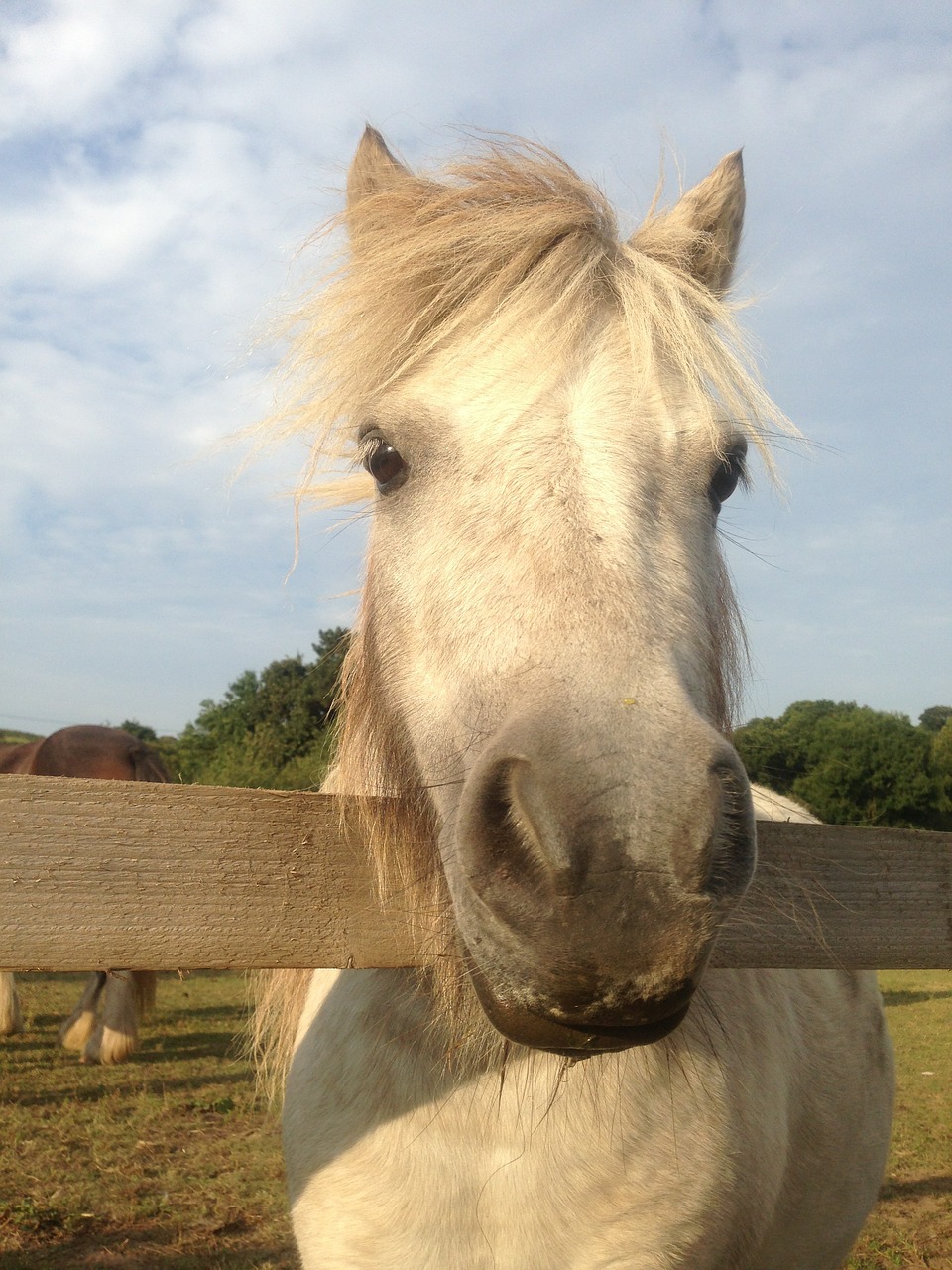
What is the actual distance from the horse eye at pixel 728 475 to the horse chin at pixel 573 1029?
119 centimetres

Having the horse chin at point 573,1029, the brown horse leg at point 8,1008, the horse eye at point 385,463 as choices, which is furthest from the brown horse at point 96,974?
the horse chin at point 573,1029

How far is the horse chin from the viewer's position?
48.0 inches

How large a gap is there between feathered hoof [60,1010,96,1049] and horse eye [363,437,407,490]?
811 centimetres

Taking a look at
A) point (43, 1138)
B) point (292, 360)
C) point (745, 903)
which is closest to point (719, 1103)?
point (745, 903)

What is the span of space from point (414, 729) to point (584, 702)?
52 cm

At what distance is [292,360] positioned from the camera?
235 cm

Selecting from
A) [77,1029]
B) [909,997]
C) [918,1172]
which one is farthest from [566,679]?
[909,997]

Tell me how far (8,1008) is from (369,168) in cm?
869

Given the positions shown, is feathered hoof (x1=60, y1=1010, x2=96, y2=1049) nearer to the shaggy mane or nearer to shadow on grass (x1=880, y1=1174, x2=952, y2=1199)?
shadow on grass (x1=880, y1=1174, x2=952, y2=1199)

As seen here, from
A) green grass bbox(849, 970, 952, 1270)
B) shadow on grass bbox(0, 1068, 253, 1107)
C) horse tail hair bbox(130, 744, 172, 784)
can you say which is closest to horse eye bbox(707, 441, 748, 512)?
green grass bbox(849, 970, 952, 1270)

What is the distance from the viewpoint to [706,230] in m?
2.58

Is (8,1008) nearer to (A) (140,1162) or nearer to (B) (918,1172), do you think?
(A) (140,1162)

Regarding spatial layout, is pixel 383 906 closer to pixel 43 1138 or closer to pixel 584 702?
pixel 584 702

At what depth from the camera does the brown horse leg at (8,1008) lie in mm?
8469
